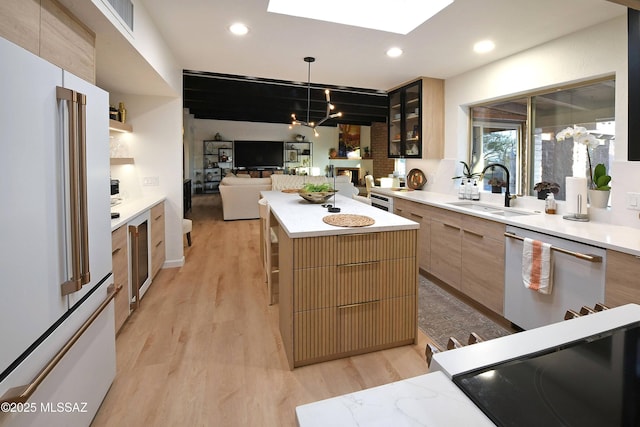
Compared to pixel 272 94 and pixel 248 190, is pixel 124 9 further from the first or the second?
pixel 248 190

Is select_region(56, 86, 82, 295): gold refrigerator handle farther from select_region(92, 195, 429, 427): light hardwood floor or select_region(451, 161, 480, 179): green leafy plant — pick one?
select_region(451, 161, 480, 179): green leafy plant

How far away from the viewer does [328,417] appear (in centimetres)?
51

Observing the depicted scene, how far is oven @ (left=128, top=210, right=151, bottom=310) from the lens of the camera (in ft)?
8.40

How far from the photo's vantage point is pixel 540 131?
308 centimetres

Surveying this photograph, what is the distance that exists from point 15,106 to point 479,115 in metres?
4.10

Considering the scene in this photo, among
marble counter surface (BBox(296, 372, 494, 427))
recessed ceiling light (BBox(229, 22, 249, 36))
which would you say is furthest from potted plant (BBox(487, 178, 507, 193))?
marble counter surface (BBox(296, 372, 494, 427))

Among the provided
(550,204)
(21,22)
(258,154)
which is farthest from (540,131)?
(258,154)

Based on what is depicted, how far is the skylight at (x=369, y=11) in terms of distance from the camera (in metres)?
2.42

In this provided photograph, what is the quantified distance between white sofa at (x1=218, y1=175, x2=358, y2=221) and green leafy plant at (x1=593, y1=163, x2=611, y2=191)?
4.73 m

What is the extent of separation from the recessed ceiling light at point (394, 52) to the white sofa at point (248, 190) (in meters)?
3.86

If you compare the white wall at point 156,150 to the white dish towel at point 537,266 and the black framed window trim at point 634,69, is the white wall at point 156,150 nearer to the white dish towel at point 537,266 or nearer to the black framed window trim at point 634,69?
the white dish towel at point 537,266

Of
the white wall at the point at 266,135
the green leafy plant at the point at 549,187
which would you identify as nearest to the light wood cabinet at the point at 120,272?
the green leafy plant at the point at 549,187

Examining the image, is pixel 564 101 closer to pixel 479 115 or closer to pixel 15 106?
pixel 479 115

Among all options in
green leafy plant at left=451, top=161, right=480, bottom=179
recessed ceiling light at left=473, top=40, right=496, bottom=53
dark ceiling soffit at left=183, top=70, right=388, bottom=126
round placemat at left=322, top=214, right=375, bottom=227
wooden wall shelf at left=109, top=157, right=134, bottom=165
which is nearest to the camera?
round placemat at left=322, top=214, right=375, bottom=227
